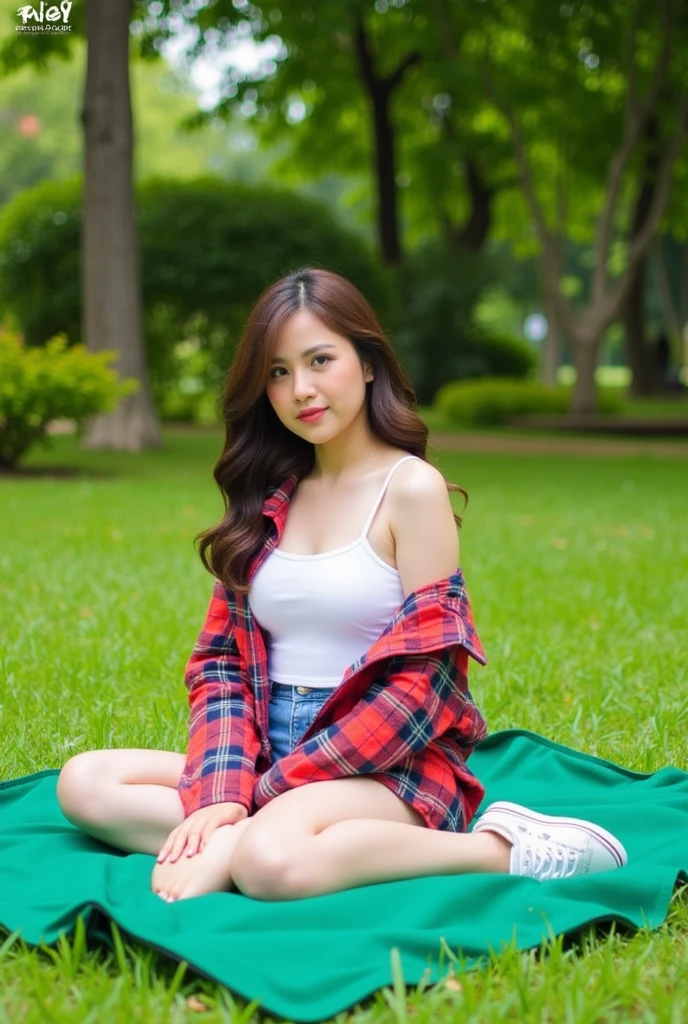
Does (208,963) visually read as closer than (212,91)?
Yes

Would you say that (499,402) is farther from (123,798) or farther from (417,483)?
(123,798)

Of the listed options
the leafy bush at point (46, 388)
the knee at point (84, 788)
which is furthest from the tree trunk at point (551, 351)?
the knee at point (84, 788)

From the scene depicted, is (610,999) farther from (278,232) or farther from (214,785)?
(278,232)

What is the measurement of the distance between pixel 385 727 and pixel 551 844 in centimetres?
51

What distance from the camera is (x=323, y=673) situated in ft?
9.57

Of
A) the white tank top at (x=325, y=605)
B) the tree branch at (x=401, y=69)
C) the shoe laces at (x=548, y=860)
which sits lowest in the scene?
the shoe laces at (x=548, y=860)

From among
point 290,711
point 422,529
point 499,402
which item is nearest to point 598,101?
Answer: point 499,402

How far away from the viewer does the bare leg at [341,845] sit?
255 centimetres

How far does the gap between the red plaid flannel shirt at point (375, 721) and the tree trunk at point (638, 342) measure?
24.5 metres

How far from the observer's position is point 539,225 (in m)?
18.2

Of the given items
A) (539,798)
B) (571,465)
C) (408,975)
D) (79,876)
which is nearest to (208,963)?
(408,975)

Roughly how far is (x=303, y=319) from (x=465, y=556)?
185 inches

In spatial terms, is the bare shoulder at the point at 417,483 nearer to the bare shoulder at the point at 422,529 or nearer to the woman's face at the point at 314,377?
the bare shoulder at the point at 422,529

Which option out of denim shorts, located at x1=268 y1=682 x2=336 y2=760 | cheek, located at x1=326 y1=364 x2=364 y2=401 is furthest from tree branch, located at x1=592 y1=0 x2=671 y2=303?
denim shorts, located at x1=268 y1=682 x2=336 y2=760
